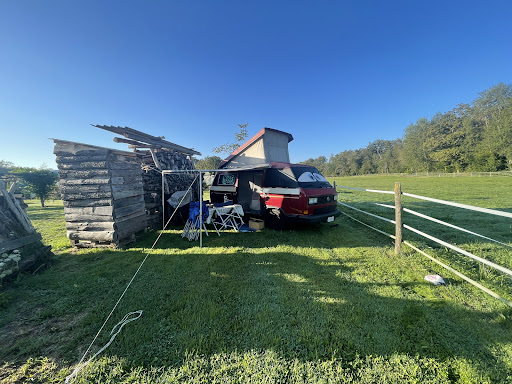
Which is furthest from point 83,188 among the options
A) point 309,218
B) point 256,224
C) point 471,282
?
point 471,282

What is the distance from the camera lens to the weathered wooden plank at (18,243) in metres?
3.61

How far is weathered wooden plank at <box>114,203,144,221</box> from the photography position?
5.24m

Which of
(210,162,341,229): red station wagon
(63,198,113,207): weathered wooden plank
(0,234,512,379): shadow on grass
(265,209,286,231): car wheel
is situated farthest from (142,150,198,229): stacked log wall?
(265,209,286,231): car wheel

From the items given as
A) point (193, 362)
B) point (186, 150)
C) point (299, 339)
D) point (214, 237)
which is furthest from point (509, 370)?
point (186, 150)

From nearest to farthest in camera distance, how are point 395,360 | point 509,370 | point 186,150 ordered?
1. point 509,370
2. point 395,360
3. point 186,150

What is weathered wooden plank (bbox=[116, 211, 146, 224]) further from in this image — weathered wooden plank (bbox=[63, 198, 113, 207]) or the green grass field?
the green grass field

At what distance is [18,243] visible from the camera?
384 cm

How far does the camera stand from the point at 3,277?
340cm

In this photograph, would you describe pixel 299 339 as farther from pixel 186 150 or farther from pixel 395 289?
pixel 186 150

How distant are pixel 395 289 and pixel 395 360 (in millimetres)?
1389

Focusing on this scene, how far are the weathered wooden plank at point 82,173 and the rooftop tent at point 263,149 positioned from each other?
6.18 m

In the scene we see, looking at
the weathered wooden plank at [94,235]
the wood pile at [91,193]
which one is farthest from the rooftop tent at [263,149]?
the weathered wooden plank at [94,235]

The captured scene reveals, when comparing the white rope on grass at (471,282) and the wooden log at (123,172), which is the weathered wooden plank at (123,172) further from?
the white rope on grass at (471,282)

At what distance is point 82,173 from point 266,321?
561 cm
